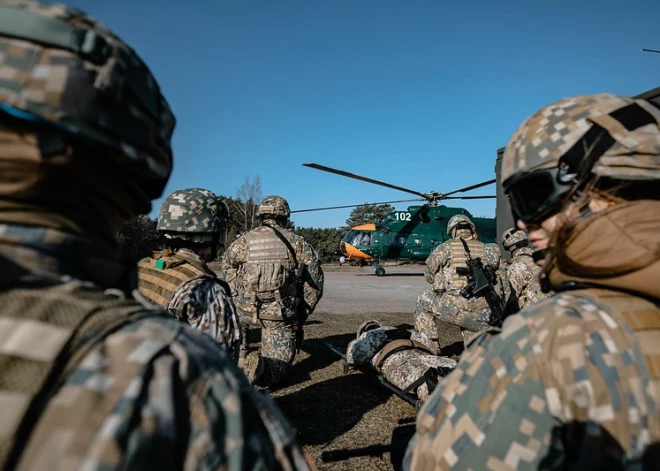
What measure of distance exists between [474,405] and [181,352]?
0.78m

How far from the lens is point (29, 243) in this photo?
29.5 inches

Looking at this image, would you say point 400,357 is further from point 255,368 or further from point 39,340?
point 39,340

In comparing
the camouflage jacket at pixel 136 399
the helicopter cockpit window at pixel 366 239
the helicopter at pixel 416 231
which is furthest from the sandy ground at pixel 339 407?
the helicopter cockpit window at pixel 366 239

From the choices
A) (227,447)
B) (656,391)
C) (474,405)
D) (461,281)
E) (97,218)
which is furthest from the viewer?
(461,281)

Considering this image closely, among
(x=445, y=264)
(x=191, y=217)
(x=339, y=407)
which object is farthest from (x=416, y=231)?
(x=191, y=217)

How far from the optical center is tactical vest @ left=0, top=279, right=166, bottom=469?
59cm

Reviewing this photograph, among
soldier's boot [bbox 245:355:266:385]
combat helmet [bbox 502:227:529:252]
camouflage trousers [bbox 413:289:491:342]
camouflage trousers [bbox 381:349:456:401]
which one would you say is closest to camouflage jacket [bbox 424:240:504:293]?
camouflage trousers [bbox 413:289:491:342]

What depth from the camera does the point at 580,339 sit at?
102 centimetres

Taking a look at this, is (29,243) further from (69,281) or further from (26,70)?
(26,70)

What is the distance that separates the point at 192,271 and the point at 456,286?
4.05 m

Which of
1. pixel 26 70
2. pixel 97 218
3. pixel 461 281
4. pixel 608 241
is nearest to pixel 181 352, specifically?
pixel 97 218

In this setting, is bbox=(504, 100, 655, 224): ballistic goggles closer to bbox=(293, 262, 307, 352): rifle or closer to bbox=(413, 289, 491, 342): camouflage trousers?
bbox=(293, 262, 307, 352): rifle

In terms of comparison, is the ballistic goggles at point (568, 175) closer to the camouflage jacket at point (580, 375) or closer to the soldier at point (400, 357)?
the camouflage jacket at point (580, 375)

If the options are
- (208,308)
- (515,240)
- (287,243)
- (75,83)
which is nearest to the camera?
(75,83)
